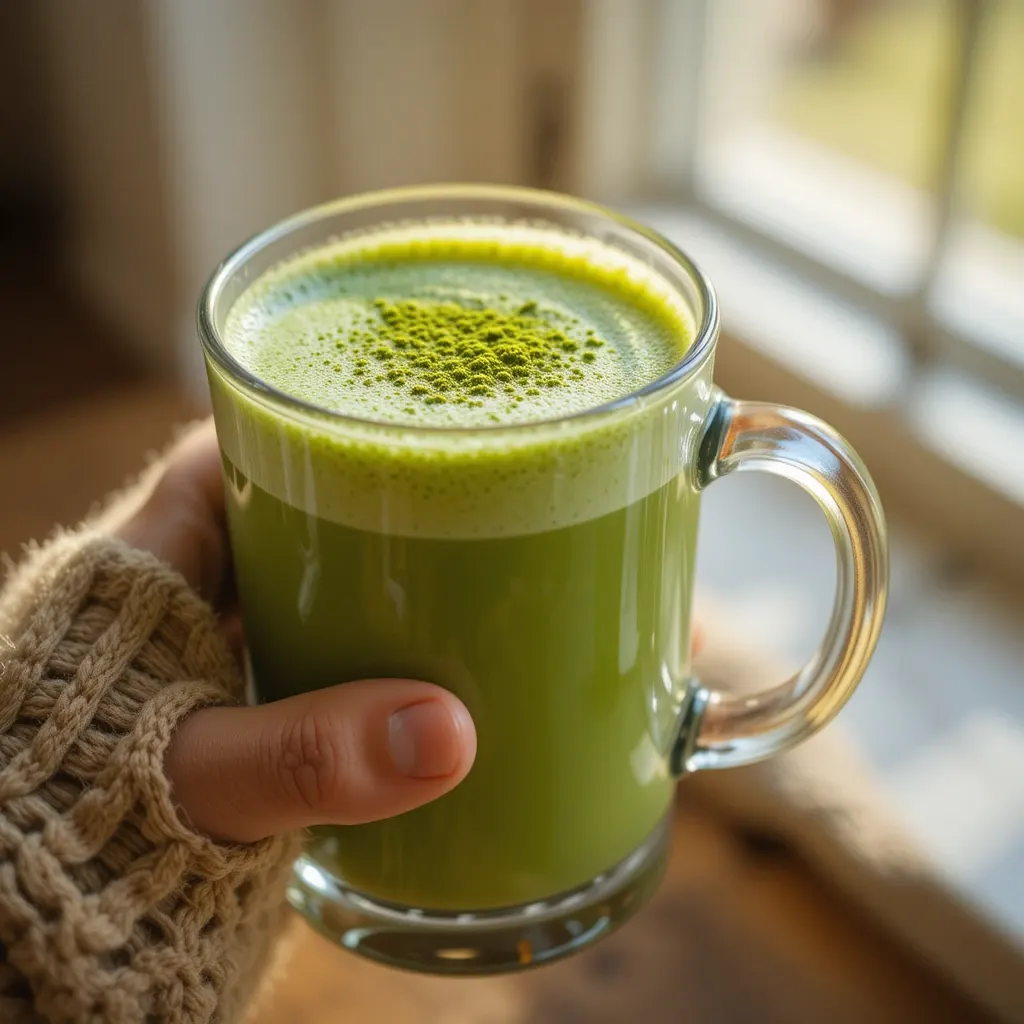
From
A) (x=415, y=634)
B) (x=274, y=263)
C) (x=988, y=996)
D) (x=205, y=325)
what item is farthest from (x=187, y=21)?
(x=988, y=996)

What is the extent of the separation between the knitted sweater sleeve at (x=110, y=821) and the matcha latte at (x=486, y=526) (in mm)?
51

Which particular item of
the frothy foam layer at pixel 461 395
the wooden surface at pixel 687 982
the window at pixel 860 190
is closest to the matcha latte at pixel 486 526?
the frothy foam layer at pixel 461 395

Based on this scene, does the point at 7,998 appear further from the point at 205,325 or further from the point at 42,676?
the point at 205,325

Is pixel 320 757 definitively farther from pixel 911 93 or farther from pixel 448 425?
pixel 911 93

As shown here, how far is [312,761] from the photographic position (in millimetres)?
578

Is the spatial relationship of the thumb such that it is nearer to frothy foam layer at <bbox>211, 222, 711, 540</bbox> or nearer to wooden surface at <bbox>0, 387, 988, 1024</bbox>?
frothy foam layer at <bbox>211, 222, 711, 540</bbox>

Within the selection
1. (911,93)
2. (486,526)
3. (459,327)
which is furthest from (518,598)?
(911,93)

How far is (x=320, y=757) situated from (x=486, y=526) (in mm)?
137

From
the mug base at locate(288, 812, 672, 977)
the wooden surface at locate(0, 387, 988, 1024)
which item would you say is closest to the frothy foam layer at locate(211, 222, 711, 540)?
the mug base at locate(288, 812, 672, 977)

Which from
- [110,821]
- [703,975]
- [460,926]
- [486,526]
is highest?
[486,526]

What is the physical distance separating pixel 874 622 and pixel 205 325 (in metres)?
0.36

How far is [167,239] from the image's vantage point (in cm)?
162

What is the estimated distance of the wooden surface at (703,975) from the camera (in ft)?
2.90

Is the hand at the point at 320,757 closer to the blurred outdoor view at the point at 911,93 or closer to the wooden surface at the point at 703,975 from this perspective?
the wooden surface at the point at 703,975
